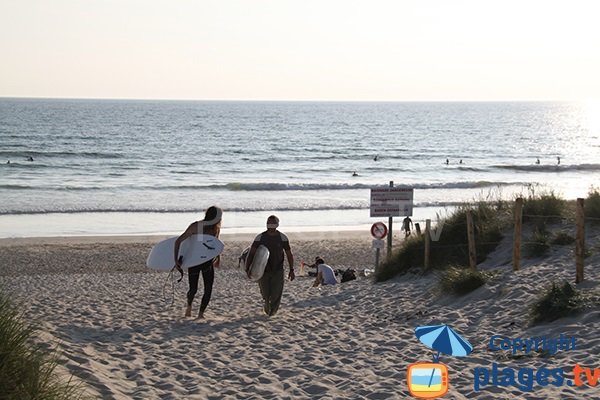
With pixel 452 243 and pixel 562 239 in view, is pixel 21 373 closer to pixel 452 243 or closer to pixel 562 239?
pixel 562 239

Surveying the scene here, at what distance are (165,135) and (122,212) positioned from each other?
181 feet

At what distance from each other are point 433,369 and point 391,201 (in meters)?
8.08

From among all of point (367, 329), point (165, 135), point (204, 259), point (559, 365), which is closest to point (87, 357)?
point (204, 259)

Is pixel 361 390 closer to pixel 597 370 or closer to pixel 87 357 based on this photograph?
pixel 597 370

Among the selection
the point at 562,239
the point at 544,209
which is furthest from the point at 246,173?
the point at 562,239

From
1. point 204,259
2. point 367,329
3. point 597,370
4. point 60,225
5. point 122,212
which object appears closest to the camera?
point 597,370

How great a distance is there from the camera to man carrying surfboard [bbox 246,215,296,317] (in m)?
11.1

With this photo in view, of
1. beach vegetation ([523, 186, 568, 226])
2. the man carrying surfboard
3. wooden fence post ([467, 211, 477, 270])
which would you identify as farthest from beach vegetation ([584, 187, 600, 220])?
the man carrying surfboard

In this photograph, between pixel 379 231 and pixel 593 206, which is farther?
pixel 379 231

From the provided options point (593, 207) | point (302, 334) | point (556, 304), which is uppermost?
point (593, 207)

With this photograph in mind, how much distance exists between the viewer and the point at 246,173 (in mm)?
50312

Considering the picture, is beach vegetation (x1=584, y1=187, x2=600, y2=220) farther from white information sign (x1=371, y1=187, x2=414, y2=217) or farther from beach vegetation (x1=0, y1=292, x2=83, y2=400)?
Answer: beach vegetation (x1=0, y1=292, x2=83, y2=400)

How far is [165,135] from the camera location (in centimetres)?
8581

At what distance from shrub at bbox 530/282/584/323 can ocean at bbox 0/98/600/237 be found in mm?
5864
